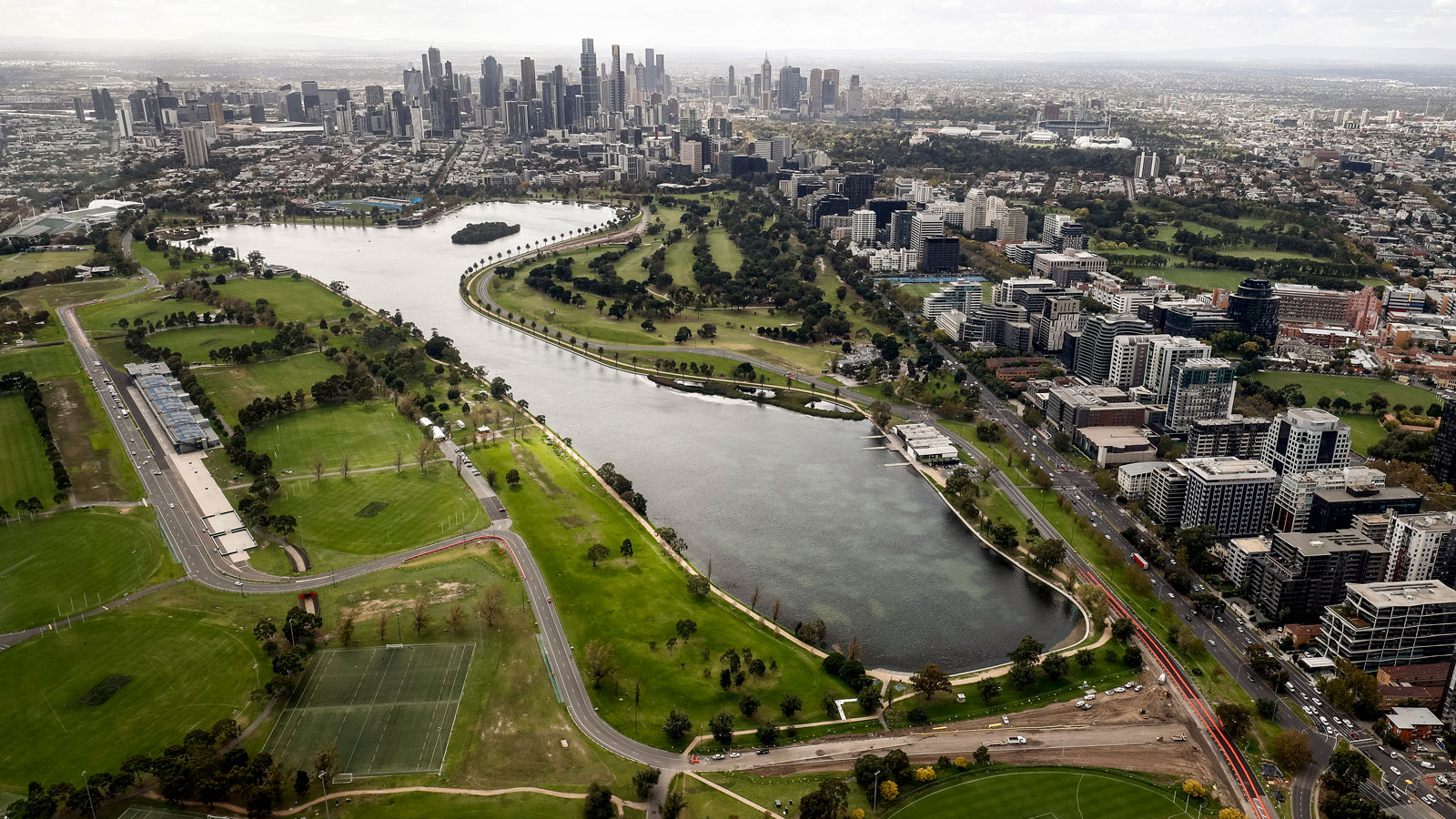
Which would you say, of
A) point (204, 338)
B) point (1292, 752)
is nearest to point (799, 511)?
point (1292, 752)

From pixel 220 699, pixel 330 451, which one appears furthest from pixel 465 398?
pixel 220 699

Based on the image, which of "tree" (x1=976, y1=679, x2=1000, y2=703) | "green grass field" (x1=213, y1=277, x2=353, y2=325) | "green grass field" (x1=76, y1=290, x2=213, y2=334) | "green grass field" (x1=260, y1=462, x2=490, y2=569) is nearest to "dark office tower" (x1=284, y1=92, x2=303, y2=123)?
"green grass field" (x1=213, y1=277, x2=353, y2=325)

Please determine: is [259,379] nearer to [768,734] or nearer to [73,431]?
[73,431]

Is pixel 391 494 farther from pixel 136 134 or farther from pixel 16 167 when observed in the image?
pixel 136 134

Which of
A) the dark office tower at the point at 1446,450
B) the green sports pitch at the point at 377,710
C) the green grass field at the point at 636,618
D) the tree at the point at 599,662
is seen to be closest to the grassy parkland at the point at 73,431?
the green grass field at the point at 636,618

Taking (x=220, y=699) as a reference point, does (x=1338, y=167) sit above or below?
above

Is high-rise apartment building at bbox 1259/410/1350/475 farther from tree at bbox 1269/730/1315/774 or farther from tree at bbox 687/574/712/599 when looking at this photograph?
tree at bbox 687/574/712/599
